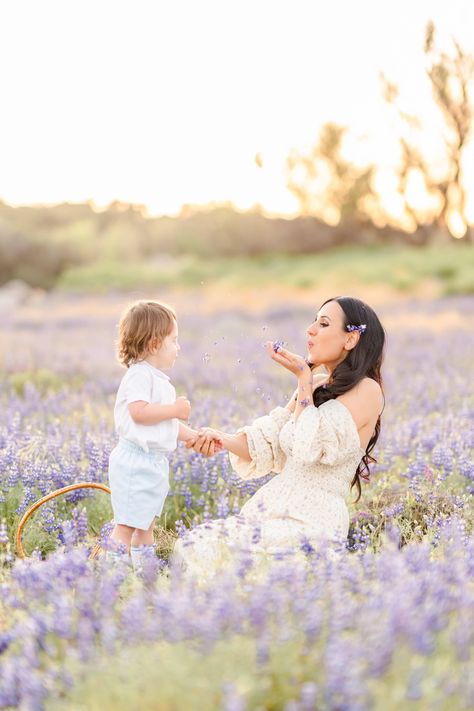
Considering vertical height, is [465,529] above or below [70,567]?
below

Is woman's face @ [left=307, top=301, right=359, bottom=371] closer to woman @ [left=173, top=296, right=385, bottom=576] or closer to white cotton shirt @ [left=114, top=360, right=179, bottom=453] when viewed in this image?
woman @ [left=173, top=296, right=385, bottom=576]

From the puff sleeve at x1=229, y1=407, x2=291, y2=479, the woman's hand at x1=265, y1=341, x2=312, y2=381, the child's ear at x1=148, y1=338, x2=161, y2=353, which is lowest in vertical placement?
the puff sleeve at x1=229, y1=407, x2=291, y2=479

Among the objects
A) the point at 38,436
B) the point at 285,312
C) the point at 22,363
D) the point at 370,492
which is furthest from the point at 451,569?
the point at 285,312

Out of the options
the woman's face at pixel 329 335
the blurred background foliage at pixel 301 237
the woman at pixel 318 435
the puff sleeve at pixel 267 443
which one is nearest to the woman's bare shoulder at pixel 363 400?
the woman at pixel 318 435

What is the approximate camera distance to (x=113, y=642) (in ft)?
7.29

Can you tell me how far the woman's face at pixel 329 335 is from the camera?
384cm

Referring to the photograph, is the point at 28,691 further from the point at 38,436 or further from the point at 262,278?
the point at 262,278

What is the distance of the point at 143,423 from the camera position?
3.69 metres

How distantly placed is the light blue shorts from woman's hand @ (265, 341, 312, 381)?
681 mm

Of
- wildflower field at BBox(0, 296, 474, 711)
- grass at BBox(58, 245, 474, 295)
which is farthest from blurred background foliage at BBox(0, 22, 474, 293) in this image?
wildflower field at BBox(0, 296, 474, 711)

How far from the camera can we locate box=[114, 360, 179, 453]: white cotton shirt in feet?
12.1

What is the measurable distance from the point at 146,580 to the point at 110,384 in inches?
208

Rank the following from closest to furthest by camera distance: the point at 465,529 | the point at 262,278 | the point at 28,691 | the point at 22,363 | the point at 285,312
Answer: the point at 28,691 → the point at 465,529 → the point at 22,363 → the point at 285,312 → the point at 262,278

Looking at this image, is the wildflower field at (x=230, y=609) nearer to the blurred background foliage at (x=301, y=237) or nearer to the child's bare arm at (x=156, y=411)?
the child's bare arm at (x=156, y=411)
